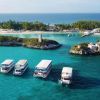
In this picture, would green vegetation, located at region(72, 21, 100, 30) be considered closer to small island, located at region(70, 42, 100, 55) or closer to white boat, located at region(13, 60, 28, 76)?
small island, located at region(70, 42, 100, 55)

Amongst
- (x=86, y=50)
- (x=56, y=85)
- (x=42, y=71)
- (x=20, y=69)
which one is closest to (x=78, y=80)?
(x=56, y=85)

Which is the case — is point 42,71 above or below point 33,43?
above

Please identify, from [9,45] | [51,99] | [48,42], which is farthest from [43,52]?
[51,99]

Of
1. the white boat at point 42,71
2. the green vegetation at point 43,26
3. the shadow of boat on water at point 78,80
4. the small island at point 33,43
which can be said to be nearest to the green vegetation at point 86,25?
the green vegetation at point 43,26

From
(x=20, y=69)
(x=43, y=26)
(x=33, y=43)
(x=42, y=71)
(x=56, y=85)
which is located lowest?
(x=43, y=26)

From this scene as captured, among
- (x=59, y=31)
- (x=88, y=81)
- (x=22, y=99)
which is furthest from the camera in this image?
(x=59, y=31)

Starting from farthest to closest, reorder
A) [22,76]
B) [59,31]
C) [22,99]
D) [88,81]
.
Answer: [59,31]
[22,76]
[88,81]
[22,99]

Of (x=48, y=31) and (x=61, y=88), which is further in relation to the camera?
(x=48, y=31)

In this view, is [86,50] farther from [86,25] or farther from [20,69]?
[86,25]

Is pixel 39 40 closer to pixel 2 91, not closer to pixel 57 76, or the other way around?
pixel 57 76

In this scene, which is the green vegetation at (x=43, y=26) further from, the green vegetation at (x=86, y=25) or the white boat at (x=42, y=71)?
the white boat at (x=42, y=71)

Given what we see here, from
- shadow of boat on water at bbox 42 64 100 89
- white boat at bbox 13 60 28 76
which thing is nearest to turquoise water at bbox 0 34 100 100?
shadow of boat on water at bbox 42 64 100 89
